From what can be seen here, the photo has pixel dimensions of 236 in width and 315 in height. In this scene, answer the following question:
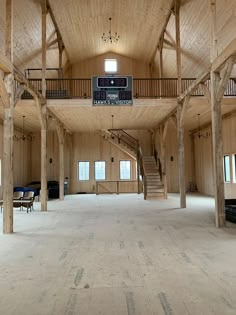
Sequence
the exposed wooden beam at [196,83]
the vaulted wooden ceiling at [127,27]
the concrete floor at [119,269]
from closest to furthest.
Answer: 1. the concrete floor at [119,269]
2. the exposed wooden beam at [196,83]
3. the vaulted wooden ceiling at [127,27]

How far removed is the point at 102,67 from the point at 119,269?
591 inches

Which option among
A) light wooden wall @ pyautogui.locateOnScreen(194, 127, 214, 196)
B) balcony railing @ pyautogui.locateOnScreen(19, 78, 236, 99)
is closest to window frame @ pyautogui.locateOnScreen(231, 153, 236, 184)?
light wooden wall @ pyautogui.locateOnScreen(194, 127, 214, 196)

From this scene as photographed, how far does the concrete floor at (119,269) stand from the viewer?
2.88 m

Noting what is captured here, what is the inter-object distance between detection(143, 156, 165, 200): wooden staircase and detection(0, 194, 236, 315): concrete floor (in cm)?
656

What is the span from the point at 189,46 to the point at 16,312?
11785 millimetres

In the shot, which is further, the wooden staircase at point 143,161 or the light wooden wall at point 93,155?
the light wooden wall at point 93,155

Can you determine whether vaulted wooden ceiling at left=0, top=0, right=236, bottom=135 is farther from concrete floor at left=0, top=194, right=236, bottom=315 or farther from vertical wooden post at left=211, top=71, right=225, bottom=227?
concrete floor at left=0, top=194, right=236, bottom=315

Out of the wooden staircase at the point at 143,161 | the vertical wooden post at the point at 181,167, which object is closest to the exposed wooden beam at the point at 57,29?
the wooden staircase at the point at 143,161

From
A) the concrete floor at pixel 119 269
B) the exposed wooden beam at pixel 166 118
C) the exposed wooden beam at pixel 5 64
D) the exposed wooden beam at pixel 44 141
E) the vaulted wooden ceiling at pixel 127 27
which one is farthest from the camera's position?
the exposed wooden beam at pixel 166 118

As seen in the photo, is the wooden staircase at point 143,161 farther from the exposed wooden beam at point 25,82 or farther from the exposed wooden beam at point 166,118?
the exposed wooden beam at point 25,82

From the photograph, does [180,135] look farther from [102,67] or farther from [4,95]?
[102,67]

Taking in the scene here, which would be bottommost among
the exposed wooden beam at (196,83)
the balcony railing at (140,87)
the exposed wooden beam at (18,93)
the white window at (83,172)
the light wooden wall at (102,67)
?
the white window at (83,172)

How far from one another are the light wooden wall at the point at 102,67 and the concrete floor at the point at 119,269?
477 inches

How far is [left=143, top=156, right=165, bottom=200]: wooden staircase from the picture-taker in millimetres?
13830
